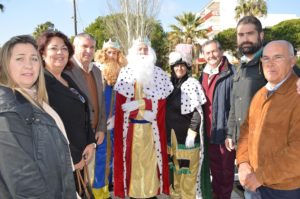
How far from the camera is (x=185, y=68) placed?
4207 mm

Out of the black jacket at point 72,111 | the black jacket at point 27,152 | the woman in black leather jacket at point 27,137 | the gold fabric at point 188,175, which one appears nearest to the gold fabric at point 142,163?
the gold fabric at point 188,175

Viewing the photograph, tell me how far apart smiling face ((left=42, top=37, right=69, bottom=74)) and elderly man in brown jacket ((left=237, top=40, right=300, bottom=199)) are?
1.75m

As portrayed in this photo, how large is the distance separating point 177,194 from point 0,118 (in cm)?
303

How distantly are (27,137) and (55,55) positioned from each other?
4.73ft

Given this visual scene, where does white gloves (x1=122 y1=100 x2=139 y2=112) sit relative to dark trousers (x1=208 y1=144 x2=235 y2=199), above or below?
above

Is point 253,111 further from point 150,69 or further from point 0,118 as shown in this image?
point 0,118

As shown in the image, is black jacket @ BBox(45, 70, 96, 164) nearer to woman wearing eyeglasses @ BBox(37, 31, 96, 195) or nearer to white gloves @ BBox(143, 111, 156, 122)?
woman wearing eyeglasses @ BBox(37, 31, 96, 195)

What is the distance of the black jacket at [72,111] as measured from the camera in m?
2.76

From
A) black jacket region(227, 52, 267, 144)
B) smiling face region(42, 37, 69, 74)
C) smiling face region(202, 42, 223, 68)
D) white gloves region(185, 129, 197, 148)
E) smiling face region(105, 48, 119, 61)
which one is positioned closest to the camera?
smiling face region(42, 37, 69, 74)

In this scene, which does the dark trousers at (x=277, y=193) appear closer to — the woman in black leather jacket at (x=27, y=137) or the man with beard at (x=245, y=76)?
the man with beard at (x=245, y=76)

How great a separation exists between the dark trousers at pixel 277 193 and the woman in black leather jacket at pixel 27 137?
1.55 meters

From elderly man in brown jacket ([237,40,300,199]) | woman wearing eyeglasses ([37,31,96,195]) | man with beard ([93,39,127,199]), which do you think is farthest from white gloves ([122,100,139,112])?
elderly man in brown jacket ([237,40,300,199])

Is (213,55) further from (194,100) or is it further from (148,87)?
(148,87)

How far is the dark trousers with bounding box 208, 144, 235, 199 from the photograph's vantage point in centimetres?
411
